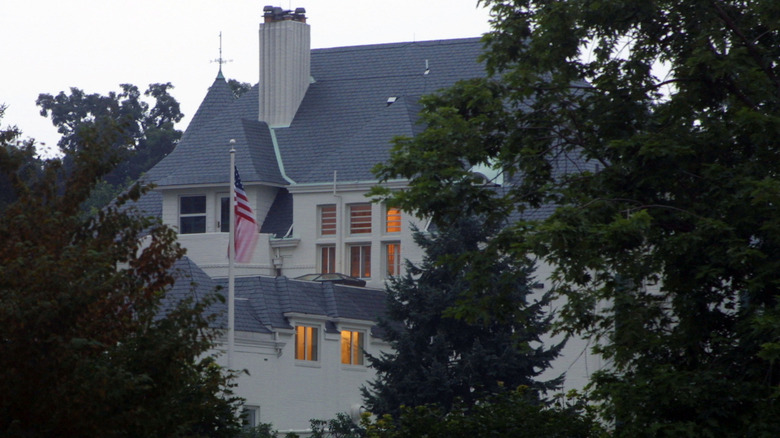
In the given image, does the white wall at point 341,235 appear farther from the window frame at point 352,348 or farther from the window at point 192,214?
the window frame at point 352,348

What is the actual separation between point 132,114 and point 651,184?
297 feet

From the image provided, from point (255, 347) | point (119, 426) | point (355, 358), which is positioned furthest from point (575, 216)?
point (355, 358)

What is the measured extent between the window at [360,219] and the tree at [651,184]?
30579mm

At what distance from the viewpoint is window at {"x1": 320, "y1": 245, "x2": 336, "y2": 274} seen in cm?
5644

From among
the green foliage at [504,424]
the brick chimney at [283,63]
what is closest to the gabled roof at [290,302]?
the brick chimney at [283,63]

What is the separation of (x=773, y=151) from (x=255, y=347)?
25.6 meters

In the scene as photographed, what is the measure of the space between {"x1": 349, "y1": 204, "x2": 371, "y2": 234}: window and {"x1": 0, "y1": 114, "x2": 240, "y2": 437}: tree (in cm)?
3619

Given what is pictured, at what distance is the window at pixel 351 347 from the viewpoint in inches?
1954

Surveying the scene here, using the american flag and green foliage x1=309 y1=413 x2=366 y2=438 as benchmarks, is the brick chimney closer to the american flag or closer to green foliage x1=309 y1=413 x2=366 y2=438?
the american flag

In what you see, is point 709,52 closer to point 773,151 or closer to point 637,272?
point 773,151

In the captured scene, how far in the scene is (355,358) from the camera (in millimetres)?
49938

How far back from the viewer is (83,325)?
53.5 feet

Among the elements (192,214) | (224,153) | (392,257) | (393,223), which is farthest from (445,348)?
(224,153)

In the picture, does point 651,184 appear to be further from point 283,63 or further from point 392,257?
point 283,63
